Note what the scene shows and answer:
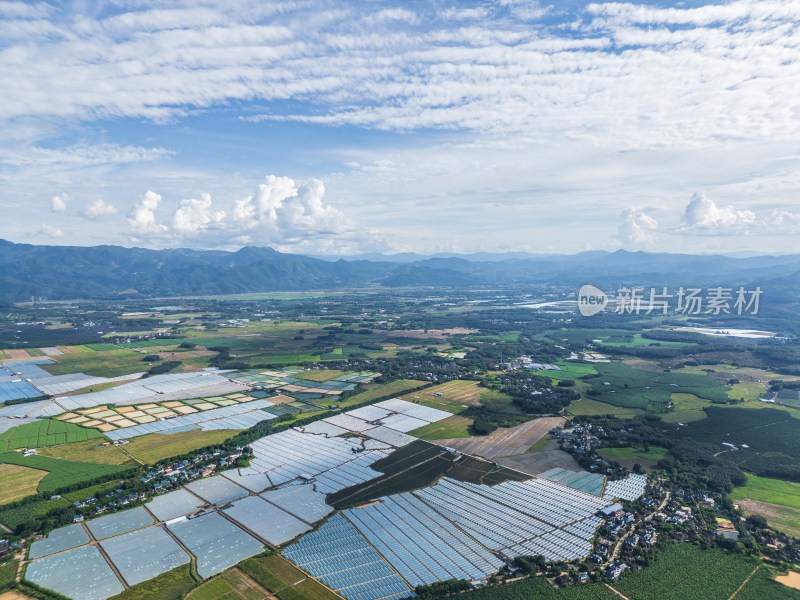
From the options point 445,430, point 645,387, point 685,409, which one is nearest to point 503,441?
point 445,430

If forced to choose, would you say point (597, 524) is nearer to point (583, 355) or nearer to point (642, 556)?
point (642, 556)

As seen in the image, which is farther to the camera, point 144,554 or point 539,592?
point 144,554

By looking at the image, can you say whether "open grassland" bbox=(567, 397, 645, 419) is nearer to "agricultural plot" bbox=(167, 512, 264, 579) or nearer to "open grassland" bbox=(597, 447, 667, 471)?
"open grassland" bbox=(597, 447, 667, 471)

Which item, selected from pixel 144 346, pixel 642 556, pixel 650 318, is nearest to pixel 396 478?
pixel 642 556

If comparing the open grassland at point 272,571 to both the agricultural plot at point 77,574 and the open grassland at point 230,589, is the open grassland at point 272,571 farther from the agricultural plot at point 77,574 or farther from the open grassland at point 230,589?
the agricultural plot at point 77,574

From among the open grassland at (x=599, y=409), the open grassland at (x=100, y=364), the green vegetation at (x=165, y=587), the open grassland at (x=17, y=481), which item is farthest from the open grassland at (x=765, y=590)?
the open grassland at (x=100, y=364)

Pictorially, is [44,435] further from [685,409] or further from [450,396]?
[685,409]

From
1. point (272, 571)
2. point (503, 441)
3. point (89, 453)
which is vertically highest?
point (503, 441)
